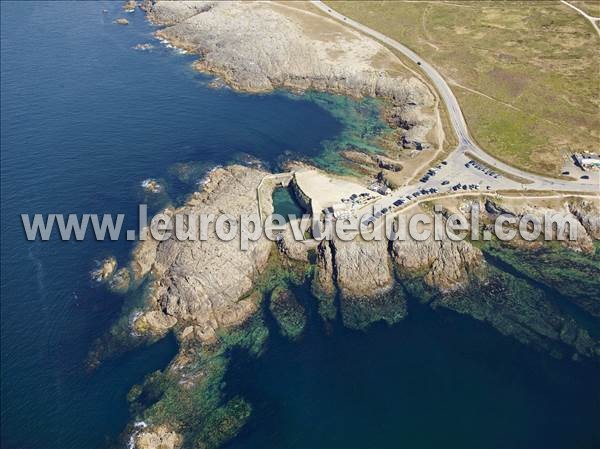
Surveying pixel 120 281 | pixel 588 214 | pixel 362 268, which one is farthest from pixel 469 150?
pixel 120 281

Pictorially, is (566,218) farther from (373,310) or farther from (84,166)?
(84,166)

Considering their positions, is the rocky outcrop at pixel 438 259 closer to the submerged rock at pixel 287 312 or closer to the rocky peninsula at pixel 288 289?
the rocky peninsula at pixel 288 289

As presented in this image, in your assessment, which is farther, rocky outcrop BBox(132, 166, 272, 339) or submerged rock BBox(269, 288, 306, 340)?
rocky outcrop BBox(132, 166, 272, 339)

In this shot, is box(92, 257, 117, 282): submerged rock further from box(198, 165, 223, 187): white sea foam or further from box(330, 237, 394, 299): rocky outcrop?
box(330, 237, 394, 299): rocky outcrop

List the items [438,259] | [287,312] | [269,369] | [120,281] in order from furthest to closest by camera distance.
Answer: [438,259]
[120,281]
[287,312]
[269,369]

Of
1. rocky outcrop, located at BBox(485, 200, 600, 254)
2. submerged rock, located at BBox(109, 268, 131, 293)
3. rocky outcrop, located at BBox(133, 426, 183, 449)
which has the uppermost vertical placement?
rocky outcrop, located at BBox(485, 200, 600, 254)

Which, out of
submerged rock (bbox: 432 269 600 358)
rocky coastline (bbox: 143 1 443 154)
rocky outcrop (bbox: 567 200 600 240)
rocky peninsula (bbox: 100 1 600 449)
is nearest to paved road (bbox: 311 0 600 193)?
rocky outcrop (bbox: 567 200 600 240)

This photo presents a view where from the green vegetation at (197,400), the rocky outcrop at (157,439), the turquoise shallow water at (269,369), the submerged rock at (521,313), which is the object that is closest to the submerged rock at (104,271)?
the turquoise shallow water at (269,369)
